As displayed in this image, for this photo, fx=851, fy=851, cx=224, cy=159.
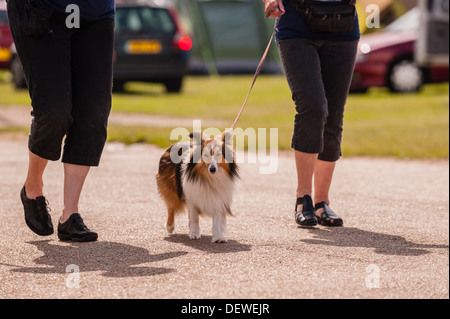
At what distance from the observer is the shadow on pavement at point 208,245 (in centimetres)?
472

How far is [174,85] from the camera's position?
59.1 feet

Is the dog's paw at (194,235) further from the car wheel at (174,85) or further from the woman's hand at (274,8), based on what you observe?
the car wheel at (174,85)

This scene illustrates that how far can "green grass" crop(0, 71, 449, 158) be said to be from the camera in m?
9.97

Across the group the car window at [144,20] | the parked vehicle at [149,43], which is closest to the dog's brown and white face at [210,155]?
the parked vehicle at [149,43]

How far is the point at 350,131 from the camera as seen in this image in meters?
11.0

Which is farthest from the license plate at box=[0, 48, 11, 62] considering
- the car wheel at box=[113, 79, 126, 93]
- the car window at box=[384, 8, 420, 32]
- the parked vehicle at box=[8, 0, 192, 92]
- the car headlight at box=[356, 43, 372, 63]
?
the car window at box=[384, 8, 420, 32]

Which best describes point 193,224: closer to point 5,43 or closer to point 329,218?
point 329,218

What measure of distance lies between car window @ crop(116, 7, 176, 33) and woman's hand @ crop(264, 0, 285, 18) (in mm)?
12075

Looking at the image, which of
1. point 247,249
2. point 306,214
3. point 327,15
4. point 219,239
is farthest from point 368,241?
point 327,15

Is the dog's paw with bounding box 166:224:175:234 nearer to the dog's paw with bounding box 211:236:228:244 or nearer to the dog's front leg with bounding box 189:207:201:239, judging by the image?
the dog's front leg with bounding box 189:207:201:239

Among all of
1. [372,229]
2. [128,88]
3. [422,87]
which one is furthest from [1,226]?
[128,88]

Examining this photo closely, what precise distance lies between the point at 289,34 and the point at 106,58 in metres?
1.17

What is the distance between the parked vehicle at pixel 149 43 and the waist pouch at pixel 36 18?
12.1 metres

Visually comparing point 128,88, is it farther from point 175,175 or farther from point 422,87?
point 175,175
